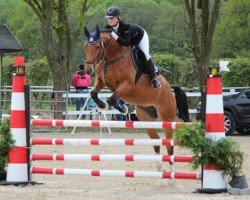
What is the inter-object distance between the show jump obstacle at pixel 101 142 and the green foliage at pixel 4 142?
7cm

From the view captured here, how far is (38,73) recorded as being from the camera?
116 feet

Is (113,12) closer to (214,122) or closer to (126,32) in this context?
(126,32)

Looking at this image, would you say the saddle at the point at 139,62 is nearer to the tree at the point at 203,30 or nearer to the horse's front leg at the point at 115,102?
the horse's front leg at the point at 115,102

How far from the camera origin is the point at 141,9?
77.8 m

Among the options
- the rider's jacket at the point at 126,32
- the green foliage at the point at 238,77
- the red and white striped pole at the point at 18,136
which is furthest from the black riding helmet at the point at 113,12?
the green foliage at the point at 238,77

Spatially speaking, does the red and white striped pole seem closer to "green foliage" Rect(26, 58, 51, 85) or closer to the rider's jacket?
the rider's jacket

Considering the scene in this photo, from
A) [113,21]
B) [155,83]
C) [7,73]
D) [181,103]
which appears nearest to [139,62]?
[155,83]

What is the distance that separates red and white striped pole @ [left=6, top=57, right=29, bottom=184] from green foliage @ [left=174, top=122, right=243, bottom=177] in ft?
7.55

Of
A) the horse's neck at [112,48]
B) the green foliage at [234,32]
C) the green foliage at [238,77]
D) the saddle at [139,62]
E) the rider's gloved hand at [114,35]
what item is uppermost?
the green foliage at [234,32]

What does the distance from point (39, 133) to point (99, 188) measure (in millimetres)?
13099

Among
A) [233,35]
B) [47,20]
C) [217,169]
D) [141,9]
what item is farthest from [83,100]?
[141,9]

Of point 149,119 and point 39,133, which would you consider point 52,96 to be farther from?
point 149,119

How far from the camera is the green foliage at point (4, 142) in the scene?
35.3 feet

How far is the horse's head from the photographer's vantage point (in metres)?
10.8
